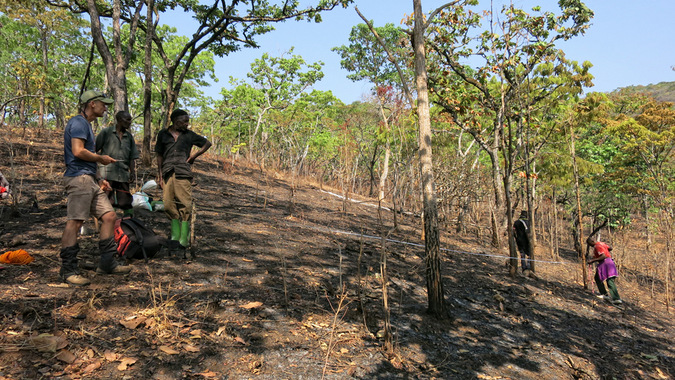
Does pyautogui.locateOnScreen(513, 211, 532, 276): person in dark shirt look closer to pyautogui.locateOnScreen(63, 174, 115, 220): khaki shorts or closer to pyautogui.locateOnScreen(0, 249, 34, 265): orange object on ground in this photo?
pyautogui.locateOnScreen(63, 174, 115, 220): khaki shorts

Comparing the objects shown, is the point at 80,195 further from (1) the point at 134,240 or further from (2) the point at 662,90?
(2) the point at 662,90

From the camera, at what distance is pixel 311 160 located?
31.1 meters

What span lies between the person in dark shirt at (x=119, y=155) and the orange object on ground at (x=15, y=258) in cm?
98

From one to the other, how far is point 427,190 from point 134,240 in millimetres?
3400

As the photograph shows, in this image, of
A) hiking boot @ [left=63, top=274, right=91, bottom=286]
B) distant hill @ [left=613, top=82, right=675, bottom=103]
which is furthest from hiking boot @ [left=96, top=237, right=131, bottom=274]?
distant hill @ [left=613, top=82, right=675, bottom=103]

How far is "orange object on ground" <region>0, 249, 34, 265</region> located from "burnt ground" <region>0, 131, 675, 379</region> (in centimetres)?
10

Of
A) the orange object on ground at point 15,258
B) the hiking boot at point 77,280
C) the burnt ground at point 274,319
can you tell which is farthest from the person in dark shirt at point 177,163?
the orange object on ground at point 15,258

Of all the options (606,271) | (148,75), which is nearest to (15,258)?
(148,75)

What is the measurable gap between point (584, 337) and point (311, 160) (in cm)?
2706

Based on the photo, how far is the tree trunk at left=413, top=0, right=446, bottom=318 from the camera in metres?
4.02

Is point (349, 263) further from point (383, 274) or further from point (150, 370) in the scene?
point (150, 370)

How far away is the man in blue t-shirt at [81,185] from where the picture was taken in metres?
3.09

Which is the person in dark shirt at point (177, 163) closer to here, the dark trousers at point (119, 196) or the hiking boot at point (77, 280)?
the dark trousers at point (119, 196)

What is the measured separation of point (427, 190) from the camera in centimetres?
408
